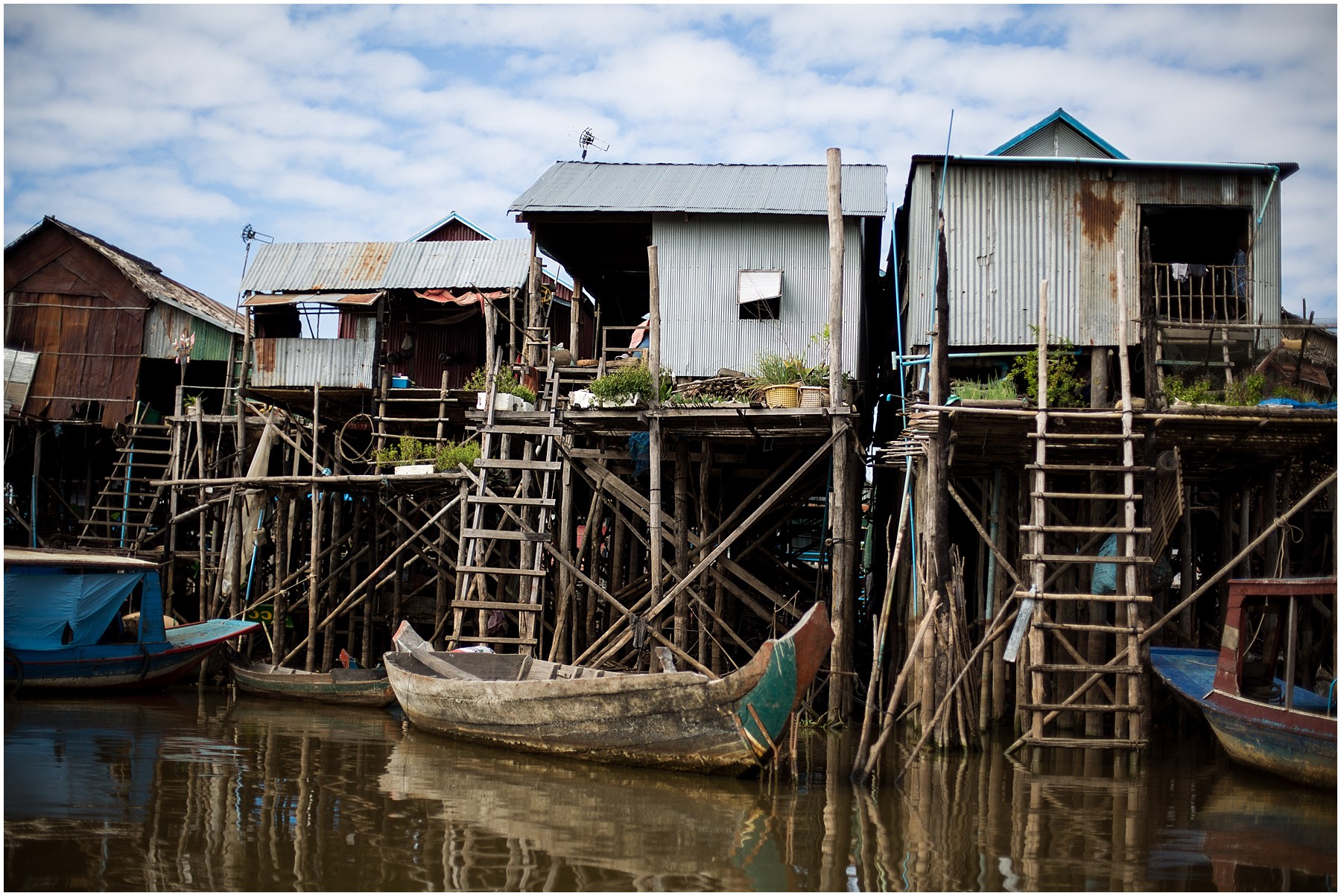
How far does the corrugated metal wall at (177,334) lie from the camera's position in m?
24.0

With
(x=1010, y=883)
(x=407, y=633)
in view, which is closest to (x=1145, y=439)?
(x=1010, y=883)

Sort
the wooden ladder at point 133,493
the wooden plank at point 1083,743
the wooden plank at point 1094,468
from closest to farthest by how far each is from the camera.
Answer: the wooden plank at point 1083,743
the wooden plank at point 1094,468
the wooden ladder at point 133,493

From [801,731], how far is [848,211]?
7085 millimetres

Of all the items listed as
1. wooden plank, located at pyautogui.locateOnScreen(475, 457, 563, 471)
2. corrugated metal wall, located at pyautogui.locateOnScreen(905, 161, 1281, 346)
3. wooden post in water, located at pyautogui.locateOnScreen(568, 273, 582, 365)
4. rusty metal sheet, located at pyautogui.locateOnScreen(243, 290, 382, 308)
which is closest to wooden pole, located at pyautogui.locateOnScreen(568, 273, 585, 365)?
wooden post in water, located at pyautogui.locateOnScreen(568, 273, 582, 365)

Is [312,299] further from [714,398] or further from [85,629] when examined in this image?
[714,398]

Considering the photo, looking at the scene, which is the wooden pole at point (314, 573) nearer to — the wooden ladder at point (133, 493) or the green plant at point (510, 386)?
the green plant at point (510, 386)

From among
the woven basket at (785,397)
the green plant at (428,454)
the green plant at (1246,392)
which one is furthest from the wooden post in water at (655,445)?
the green plant at (1246,392)

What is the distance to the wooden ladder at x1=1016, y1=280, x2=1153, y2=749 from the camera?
1102 centimetres

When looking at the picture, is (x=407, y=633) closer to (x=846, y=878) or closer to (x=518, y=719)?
(x=518, y=719)

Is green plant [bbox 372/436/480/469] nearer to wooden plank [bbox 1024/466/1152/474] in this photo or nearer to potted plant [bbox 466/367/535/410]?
potted plant [bbox 466/367/535/410]

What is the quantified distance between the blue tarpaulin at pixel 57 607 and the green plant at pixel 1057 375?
13.5 metres

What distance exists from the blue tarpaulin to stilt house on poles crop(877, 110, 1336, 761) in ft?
→ 39.0

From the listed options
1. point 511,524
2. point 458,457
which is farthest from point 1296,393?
point 458,457

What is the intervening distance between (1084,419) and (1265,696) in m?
3.30
